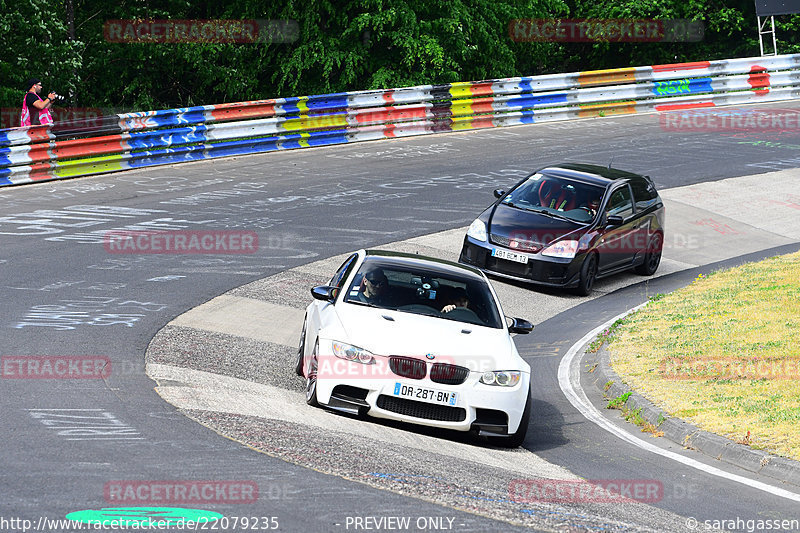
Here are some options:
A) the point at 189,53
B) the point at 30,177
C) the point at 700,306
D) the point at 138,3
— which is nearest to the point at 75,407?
the point at 700,306

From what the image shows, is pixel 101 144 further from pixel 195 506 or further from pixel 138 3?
pixel 195 506

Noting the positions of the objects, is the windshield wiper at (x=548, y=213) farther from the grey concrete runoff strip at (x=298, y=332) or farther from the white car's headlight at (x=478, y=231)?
the grey concrete runoff strip at (x=298, y=332)

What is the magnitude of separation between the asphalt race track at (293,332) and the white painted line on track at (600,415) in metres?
0.12

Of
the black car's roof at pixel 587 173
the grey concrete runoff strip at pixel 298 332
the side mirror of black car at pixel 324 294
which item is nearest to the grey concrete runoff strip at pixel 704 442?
the grey concrete runoff strip at pixel 298 332

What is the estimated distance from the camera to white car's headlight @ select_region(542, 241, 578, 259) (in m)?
15.8

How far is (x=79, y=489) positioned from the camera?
20.6 ft

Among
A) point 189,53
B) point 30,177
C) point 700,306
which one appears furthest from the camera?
point 189,53

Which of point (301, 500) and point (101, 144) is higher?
point (101, 144)

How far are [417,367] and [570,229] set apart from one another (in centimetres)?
775

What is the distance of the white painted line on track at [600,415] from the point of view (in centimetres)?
835

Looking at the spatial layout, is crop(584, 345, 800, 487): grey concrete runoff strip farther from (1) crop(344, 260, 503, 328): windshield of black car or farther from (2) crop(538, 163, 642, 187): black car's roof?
(2) crop(538, 163, 642, 187): black car's roof

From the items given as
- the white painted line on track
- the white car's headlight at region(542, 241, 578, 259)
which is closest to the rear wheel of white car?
the white painted line on track

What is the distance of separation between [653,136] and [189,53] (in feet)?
41.6

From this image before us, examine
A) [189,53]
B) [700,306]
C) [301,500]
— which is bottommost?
[700,306]
